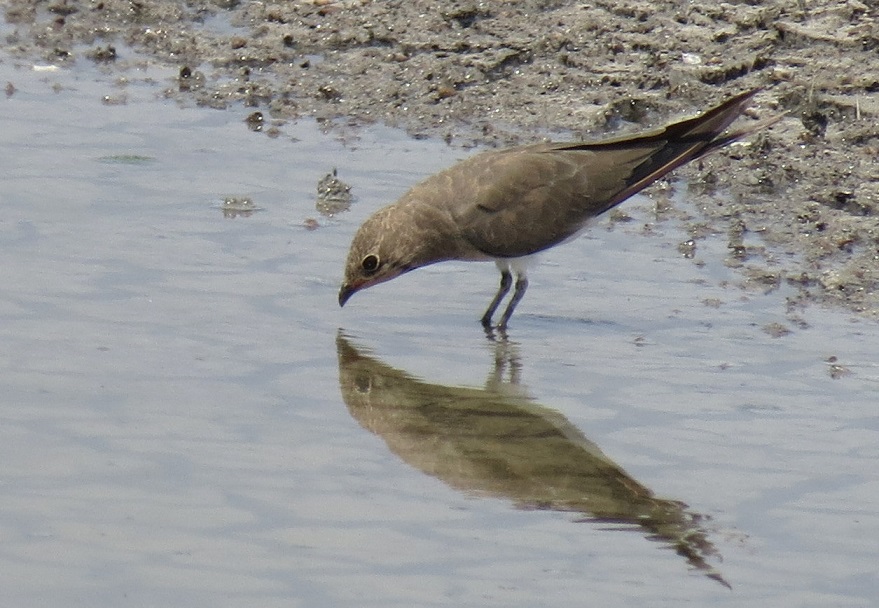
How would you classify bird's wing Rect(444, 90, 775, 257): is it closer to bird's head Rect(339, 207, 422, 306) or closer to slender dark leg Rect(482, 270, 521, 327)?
slender dark leg Rect(482, 270, 521, 327)

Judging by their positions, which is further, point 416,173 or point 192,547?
point 416,173

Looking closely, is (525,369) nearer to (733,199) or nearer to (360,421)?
(360,421)

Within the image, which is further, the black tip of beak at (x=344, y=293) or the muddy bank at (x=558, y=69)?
the muddy bank at (x=558, y=69)

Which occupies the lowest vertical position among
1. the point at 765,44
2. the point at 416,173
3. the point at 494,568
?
the point at 494,568

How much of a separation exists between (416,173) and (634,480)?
11.9 ft

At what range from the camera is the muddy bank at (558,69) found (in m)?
8.66

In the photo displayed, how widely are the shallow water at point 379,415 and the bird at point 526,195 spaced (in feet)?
0.80

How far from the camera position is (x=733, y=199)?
28.3 feet

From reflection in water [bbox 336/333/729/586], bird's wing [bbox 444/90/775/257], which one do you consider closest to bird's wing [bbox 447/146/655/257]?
bird's wing [bbox 444/90/775/257]

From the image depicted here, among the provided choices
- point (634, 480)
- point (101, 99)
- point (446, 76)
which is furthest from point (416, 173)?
point (634, 480)

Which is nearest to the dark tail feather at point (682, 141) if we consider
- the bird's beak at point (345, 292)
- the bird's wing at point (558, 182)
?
the bird's wing at point (558, 182)

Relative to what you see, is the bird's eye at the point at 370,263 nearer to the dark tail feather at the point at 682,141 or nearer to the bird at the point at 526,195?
the bird at the point at 526,195

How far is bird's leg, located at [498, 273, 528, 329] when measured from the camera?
291 inches

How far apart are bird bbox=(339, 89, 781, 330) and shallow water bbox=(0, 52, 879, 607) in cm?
24
